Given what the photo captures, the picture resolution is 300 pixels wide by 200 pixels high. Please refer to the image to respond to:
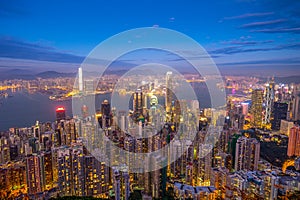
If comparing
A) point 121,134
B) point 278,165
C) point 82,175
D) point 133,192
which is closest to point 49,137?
point 82,175

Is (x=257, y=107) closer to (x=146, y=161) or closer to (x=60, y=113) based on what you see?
(x=146, y=161)

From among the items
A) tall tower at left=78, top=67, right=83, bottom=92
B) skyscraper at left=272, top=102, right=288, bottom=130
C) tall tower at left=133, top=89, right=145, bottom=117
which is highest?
tall tower at left=78, top=67, right=83, bottom=92

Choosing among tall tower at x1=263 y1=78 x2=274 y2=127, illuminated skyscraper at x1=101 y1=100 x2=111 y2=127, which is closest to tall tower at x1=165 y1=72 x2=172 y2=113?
illuminated skyscraper at x1=101 y1=100 x2=111 y2=127

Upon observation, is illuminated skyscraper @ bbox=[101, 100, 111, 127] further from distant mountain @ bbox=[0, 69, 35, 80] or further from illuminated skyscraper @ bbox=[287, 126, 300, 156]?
illuminated skyscraper @ bbox=[287, 126, 300, 156]

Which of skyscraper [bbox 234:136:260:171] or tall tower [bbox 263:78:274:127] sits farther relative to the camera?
tall tower [bbox 263:78:274:127]

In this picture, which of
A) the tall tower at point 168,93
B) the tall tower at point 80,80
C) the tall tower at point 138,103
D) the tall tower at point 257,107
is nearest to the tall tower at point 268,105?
the tall tower at point 257,107

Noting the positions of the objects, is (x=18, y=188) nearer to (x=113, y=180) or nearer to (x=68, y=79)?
(x=113, y=180)

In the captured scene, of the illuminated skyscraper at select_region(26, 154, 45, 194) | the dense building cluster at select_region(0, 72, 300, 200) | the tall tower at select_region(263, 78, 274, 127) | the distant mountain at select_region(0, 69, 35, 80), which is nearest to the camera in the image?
the dense building cluster at select_region(0, 72, 300, 200)
